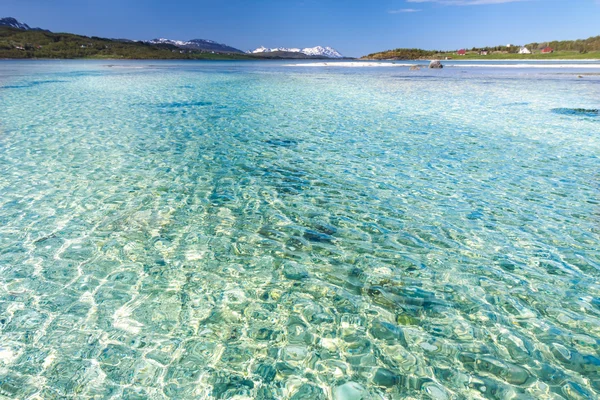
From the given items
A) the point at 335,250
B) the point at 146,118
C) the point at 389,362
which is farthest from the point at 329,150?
the point at 146,118

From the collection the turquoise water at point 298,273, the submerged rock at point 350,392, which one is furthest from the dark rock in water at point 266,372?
the submerged rock at point 350,392

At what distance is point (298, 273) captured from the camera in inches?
275

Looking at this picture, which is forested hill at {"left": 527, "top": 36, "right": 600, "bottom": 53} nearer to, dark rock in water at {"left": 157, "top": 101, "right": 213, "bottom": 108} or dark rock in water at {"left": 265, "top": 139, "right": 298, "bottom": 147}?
dark rock in water at {"left": 157, "top": 101, "right": 213, "bottom": 108}

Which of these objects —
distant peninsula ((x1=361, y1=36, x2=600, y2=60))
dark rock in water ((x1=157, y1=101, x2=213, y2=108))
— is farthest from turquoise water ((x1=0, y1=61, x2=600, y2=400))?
distant peninsula ((x1=361, y1=36, x2=600, y2=60))

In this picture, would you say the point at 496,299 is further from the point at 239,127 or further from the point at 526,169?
the point at 239,127

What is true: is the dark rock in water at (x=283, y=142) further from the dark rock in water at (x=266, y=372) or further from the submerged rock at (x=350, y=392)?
the submerged rock at (x=350, y=392)

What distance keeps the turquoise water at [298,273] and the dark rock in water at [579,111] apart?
11.9m

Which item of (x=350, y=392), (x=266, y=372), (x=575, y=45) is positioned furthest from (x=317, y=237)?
(x=575, y=45)

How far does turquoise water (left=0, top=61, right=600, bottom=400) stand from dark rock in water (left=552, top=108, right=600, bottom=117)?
11.9 m

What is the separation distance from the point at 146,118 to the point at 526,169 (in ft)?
70.5

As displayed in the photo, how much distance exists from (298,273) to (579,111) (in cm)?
2942

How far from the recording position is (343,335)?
214 inches

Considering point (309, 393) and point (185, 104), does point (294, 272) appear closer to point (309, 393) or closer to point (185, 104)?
point (309, 393)

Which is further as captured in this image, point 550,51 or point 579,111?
point 550,51
